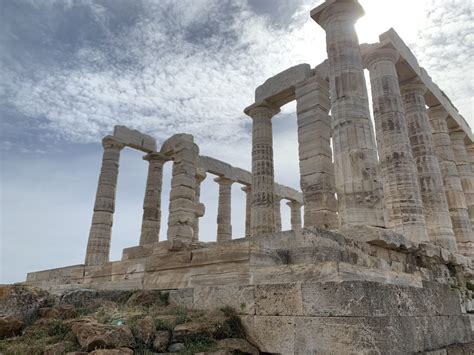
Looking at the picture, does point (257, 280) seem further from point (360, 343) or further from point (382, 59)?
point (382, 59)

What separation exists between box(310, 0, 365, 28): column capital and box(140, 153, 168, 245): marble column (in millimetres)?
14091

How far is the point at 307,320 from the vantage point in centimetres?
433

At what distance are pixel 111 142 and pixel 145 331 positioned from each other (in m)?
18.2

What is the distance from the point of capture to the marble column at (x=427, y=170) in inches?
543

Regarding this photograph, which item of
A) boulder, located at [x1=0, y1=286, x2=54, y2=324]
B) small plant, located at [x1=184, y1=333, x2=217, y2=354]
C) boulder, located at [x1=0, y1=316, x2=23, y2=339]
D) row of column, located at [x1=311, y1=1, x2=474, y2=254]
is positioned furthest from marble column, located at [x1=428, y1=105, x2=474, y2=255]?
boulder, located at [x1=0, y1=316, x2=23, y2=339]

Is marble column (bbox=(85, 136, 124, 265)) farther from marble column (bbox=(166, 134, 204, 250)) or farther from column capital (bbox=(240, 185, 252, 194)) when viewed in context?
column capital (bbox=(240, 185, 252, 194))

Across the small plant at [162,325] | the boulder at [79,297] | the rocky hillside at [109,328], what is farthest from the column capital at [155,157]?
the small plant at [162,325]

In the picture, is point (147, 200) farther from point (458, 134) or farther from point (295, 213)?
point (458, 134)

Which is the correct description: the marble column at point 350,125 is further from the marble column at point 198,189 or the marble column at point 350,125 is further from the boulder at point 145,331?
the marble column at point 198,189

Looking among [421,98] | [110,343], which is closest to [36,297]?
[110,343]

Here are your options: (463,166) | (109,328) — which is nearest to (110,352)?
(109,328)

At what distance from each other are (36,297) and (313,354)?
16.0 ft

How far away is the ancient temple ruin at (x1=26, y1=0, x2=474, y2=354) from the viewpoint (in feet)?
14.6

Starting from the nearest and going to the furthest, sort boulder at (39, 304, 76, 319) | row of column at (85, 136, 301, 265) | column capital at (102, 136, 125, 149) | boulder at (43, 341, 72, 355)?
boulder at (43, 341, 72, 355) < boulder at (39, 304, 76, 319) < row of column at (85, 136, 301, 265) < column capital at (102, 136, 125, 149)
